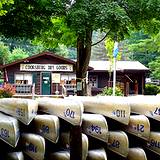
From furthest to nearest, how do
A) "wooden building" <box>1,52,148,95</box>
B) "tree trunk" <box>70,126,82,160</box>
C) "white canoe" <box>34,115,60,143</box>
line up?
"wooden building" <box>1,52,148,95</box>, "white canoe" <box>34,115,60,143</box>, "tree trunk" <box>70,126,82,160</box>

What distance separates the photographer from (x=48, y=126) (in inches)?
85.1

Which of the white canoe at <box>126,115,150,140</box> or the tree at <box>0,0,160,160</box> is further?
the tree at <box>0,0,160,160</box>

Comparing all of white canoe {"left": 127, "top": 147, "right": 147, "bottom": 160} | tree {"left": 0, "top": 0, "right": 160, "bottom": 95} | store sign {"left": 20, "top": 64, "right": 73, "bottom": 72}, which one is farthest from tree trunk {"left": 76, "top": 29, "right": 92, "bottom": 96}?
white canoe {"left": 127, "top": 147, "right": 147, "bottom": 160}

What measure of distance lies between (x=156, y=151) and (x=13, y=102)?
0.89 metres

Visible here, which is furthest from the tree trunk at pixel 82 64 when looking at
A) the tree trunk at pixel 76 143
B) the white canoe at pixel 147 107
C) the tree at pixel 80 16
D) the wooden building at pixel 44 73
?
the tree trunk at pixel 76 143

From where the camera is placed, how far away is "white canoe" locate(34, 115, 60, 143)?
2158 millimetres

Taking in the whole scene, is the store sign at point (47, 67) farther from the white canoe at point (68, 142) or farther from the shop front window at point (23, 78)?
the white canoe at point (68, 142)

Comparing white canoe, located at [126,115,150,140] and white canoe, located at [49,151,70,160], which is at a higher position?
white canoe, located at [126,115,150,140]

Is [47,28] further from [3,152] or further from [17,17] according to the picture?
[3,152]

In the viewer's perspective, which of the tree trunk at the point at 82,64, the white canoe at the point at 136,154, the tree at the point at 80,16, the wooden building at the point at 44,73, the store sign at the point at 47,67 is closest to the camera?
the white canoe at the point at 136,154

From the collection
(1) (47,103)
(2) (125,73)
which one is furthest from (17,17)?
(2) (125,73)

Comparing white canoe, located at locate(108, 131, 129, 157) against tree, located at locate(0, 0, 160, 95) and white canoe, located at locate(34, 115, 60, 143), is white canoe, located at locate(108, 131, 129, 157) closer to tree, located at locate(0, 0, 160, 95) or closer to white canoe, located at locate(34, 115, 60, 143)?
white canoe, located at locate(34, 115, 60, 143)

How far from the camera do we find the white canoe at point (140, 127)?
94.4 inches

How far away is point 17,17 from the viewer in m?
14.0
